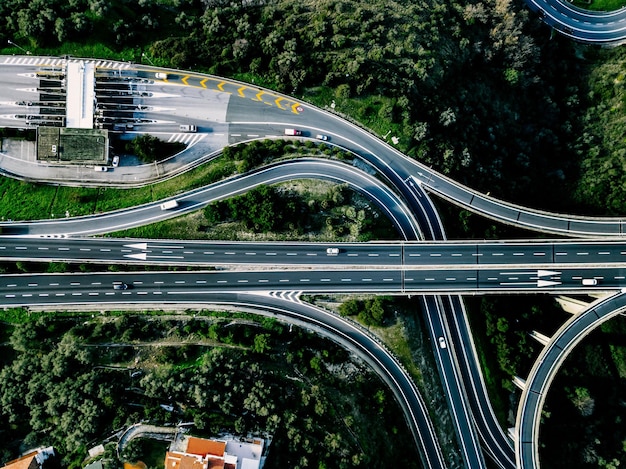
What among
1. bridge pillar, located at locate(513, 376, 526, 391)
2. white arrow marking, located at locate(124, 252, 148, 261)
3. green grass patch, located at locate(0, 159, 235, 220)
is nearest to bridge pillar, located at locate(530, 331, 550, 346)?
bridge pillar, located at locate(513, 376, 526, 391)

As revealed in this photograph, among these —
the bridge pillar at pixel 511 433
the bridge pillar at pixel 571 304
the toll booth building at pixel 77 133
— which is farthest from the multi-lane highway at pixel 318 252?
the bridge pillar at pixel 511 433

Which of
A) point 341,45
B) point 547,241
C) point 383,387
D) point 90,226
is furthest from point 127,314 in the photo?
point 547,241

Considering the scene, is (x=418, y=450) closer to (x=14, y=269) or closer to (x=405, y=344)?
(x=405, y=344)

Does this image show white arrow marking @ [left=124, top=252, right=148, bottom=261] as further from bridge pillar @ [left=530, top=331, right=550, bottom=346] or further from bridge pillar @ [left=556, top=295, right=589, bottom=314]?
bridge pillar @ [left=556, top=295, right=589, bottom=314]

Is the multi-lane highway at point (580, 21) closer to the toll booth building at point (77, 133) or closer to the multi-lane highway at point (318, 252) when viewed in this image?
the multi-lane highway at point (318, 252)

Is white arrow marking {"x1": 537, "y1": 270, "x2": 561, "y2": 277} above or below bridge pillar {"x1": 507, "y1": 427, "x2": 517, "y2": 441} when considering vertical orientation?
above

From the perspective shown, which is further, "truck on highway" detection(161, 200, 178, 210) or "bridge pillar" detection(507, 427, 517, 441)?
"bridge pillar" detection(507, 427, 517, 441)
